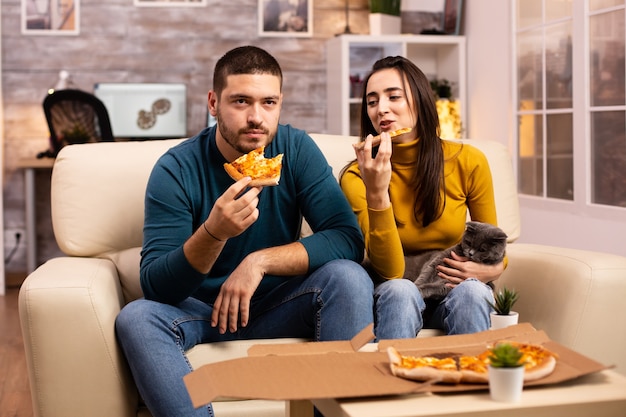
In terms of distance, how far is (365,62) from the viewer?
6.13 metres

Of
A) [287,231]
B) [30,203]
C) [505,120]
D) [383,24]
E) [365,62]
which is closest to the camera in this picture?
[287,231]

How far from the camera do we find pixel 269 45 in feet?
20.5

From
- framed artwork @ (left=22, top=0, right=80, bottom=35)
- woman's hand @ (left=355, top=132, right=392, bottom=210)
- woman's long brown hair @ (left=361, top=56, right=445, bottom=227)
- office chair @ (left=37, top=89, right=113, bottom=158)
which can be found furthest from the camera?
framed artwork @ (left=22, top=0, right=80, bottom=35)

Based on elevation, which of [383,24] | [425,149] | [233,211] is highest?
[383,24]

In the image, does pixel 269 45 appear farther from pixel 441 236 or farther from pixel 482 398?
pixel 482 398

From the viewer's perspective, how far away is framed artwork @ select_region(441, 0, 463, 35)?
5891 mm

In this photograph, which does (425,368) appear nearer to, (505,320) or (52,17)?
(505,320)

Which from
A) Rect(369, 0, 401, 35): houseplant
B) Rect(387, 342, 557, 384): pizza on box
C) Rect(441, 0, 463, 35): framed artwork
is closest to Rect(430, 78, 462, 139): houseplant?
Rect(441, 0, 463, 35): framed artwork

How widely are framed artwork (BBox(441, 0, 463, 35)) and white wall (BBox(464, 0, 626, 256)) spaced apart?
0.17 ft

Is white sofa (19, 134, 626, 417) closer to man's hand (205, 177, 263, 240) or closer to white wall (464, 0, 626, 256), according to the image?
man's hand (205, 177, 263, 240)

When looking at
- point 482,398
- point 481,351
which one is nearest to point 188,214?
point 481,351

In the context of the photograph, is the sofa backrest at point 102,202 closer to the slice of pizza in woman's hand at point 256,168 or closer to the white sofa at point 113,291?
the white sofa at point 113,291

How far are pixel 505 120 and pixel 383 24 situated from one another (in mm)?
1223

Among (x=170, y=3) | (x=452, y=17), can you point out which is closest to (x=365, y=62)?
(x=452, y=17)
